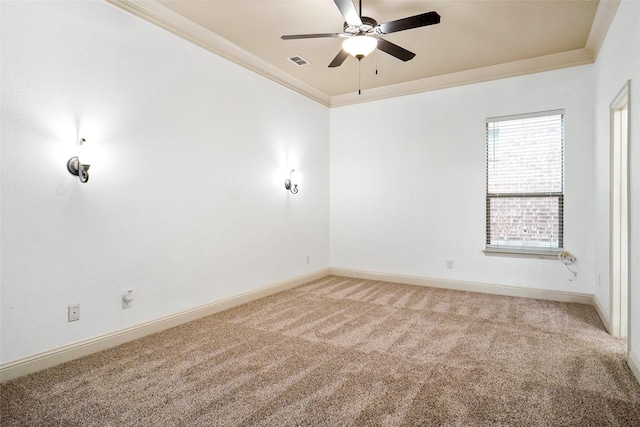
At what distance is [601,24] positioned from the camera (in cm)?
350

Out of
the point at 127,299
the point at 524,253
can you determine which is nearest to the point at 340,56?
the point at 127,299

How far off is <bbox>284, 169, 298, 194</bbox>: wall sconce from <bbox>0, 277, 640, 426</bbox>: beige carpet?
2.02 meters

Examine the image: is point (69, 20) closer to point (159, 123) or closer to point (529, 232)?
point (159, 123)

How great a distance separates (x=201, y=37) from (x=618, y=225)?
14.7 ft

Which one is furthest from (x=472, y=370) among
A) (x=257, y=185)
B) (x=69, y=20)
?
(x=69, y=20)

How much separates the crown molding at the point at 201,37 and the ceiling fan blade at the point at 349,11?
1.77 m

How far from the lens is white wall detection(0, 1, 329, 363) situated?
251cm

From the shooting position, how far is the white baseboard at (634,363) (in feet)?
7.86

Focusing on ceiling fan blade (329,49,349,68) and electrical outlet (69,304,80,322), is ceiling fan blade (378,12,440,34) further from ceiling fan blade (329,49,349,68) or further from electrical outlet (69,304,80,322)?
electrical outlet (69,304,80,322)

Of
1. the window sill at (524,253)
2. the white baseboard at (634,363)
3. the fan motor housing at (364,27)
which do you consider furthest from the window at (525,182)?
the fan motor housing at (364,27)

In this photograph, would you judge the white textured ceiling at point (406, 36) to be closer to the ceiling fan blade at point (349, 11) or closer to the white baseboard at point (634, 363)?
the ceiling fan blade at point (349, 11)

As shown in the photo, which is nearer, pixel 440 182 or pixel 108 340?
pixel 108 340

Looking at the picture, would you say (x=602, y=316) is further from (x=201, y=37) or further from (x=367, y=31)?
(x=201, y=37)

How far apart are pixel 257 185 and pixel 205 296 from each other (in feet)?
5.05
